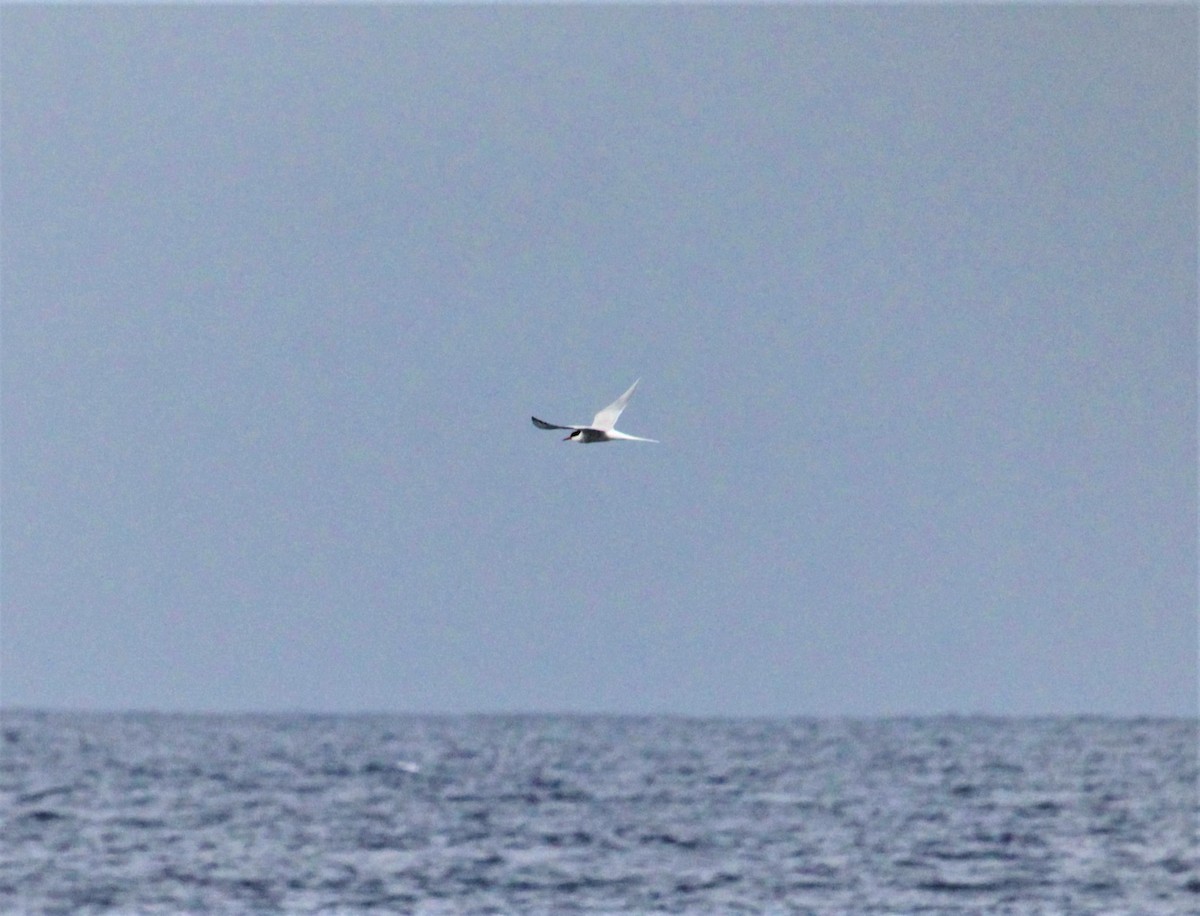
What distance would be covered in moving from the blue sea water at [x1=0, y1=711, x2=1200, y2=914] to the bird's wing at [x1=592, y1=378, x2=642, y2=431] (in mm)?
12099

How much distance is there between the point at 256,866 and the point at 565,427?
52.0 ft

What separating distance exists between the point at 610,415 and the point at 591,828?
1866cm

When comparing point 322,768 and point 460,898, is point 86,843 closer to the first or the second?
point 460,898

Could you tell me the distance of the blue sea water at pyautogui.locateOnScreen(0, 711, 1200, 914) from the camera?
86.0 feet

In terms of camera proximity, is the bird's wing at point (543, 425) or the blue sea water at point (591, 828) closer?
the bird's wing at point (543, 425)

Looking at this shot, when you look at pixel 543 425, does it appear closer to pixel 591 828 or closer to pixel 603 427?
pixel 603 427

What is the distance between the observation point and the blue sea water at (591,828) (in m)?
26.2

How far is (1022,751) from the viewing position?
50000mm

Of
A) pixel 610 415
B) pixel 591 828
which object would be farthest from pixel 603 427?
pixel 591 828

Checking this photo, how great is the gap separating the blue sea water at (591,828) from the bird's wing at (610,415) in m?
12.1

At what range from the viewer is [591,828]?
3225cm

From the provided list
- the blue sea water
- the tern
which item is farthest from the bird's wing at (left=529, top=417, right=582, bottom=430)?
the blue sea water

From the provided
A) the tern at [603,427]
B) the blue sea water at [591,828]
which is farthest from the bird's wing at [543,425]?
the blue sea water at [591,828]

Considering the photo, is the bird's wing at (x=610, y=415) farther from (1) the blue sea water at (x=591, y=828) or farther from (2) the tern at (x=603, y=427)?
(1) the blue sea water at (x=591, y=828)
